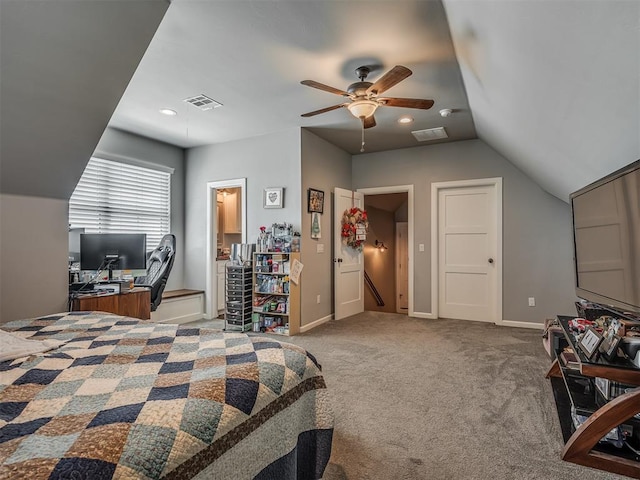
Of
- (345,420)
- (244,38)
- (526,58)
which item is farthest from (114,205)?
(526,58)

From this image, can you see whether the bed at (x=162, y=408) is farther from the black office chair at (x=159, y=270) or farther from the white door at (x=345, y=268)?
the white door at (x=345, y=268)

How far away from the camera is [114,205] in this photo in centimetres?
→ 455

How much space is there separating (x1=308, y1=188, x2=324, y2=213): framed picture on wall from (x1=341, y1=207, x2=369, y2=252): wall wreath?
577mm

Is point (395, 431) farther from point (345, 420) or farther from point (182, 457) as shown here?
point (182, 457)

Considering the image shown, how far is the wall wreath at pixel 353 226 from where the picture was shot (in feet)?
17.3

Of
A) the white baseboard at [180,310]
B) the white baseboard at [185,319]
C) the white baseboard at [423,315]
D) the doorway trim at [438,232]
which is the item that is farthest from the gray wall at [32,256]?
the doorway trim at [438,232]

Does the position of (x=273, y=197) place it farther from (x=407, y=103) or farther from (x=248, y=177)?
(x=407, y=103)

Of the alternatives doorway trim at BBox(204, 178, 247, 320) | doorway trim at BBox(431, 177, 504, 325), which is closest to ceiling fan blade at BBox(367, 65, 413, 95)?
doorway trim at BBox(431, 177, 504, 325)

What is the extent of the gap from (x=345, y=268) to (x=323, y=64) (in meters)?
3.13

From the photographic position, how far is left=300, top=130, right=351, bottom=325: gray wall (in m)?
4.55

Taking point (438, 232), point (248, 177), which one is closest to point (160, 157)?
point (248, 177)

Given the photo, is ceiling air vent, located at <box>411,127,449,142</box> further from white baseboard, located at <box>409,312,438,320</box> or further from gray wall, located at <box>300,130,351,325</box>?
white baseboard, located at <box>409,312,438,320</box>

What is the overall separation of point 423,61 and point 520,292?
3405 mm

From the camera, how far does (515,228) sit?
470cm
